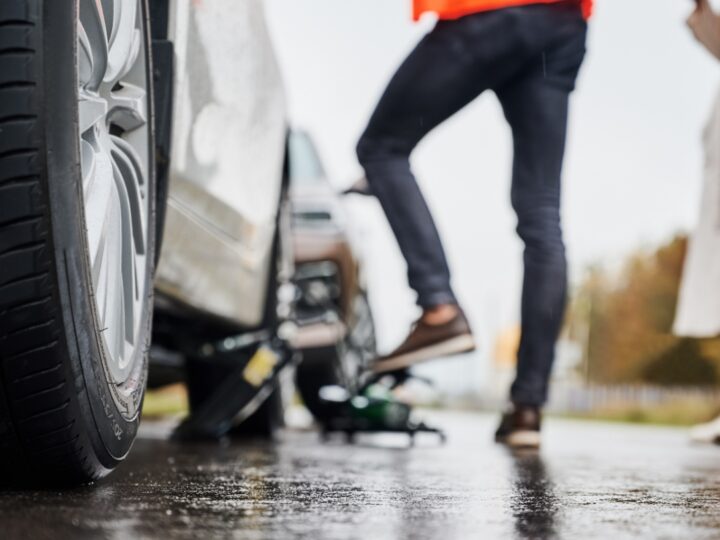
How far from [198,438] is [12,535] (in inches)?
104

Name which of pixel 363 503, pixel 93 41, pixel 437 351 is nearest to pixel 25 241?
pixel 93 41

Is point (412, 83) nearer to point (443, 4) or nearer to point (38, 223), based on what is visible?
point (443, 4)

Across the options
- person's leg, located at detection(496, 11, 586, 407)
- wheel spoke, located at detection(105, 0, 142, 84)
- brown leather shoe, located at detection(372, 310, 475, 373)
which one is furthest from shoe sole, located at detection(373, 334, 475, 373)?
wheel spoke, located at detection(105, 0, 142, 84)

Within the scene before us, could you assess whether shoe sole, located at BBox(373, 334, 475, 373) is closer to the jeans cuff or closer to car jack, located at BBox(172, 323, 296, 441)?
the jeans cuff

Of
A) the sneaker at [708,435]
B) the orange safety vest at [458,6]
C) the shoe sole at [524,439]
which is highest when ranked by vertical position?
→ the orange safety vest at [458,6]

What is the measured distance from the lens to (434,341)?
335 centimetres

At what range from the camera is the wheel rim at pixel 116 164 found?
1.64 m

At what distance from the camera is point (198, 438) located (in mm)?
3717

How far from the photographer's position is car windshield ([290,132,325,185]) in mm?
6078

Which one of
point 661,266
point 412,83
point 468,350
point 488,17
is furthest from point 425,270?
point 661,266

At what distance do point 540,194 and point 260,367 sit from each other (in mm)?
1073

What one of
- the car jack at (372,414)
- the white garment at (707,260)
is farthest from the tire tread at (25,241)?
the white garment at (707,260)

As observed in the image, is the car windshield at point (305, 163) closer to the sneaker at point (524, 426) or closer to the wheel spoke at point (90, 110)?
the sneaker at point (524, 426)

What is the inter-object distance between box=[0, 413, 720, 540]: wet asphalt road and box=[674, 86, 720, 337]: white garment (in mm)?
2900
